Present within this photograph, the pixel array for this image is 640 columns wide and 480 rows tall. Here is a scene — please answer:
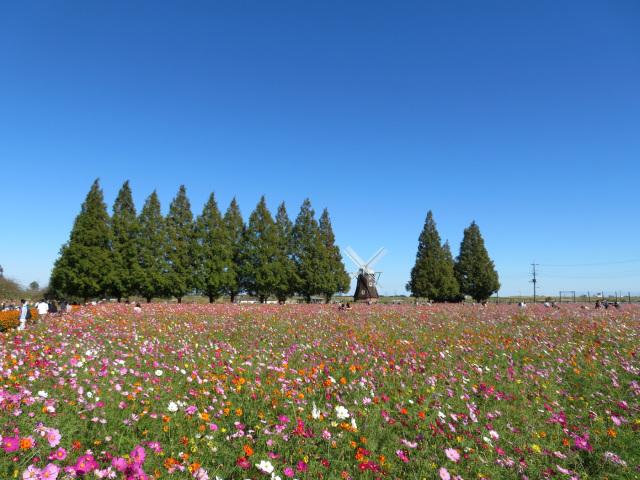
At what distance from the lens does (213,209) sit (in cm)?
3741

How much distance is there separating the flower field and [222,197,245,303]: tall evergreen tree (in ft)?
84.2

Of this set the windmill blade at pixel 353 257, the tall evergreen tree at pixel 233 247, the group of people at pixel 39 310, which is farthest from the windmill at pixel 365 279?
the group of people at pixel 39 310

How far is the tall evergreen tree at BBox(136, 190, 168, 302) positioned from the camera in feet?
109

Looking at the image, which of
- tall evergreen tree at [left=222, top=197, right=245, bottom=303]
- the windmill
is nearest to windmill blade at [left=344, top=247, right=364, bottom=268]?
the windmill

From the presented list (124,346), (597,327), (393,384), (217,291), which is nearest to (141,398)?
(124,346)

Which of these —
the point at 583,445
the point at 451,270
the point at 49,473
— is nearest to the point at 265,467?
the point at 49,473

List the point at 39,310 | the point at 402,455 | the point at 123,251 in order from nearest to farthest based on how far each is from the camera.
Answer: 1. the point at 402,455
2. the point at 39,310
3. the point at 123,251

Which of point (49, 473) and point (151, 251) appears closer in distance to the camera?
point (49, 473)

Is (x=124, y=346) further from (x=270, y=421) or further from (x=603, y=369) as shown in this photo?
(x=603, y=369)

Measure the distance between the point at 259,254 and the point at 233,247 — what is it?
2967 mm

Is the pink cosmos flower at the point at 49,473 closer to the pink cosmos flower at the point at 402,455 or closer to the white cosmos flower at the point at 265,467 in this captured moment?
the white cosmos flower at the point at 265,467

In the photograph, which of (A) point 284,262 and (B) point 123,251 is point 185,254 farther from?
(A) point 284,262

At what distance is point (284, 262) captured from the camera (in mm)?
39531

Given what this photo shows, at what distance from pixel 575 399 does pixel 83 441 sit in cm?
850
